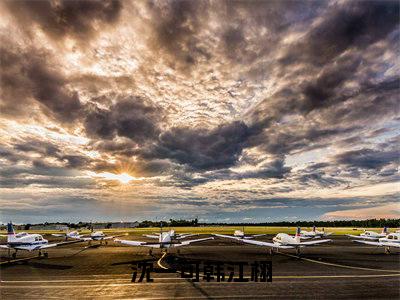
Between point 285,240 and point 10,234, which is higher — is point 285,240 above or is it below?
below

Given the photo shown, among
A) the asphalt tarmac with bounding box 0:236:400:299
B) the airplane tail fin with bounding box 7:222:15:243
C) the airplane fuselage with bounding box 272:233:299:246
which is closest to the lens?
the asphalt tarmac with bounding box 0:236:400:299

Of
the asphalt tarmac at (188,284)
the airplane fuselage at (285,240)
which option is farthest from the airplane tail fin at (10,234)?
the airplane fuselage at (285,240)

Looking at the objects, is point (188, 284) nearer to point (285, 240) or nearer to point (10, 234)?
point (285, 240)

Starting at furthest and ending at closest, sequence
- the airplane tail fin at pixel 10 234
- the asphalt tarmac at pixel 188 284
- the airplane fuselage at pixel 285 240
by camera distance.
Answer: the airplane fuselage at pixel 285 240 < the airplane tail fin at pixel 10 234 < the asphalt tarmac at pixel 188 284

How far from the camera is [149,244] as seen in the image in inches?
2063

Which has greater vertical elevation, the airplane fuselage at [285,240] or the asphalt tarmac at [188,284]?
the airplane fuselage at [285,240]

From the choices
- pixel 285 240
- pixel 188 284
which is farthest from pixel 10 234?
pixel 285 240

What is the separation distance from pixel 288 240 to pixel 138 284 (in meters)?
32.7

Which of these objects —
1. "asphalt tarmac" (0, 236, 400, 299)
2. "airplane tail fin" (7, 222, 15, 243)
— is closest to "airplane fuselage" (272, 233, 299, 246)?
"asphalt tarmac" (0, 236, 400, 299)

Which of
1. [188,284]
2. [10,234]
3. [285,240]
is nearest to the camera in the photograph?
Answer: [188,284]

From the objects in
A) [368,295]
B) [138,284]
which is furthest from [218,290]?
[368,295]

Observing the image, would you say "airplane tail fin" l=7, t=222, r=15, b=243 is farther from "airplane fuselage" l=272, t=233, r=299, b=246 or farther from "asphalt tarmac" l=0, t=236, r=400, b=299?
"airplane fuselage" l=272, t=233, r=299, b=246

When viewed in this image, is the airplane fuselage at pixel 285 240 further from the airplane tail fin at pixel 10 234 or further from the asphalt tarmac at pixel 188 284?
the airplane tail fin at pixel 10 234

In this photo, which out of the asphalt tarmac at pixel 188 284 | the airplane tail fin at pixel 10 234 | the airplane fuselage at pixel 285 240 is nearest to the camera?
the asphalt tarmac at pixel 188 284
